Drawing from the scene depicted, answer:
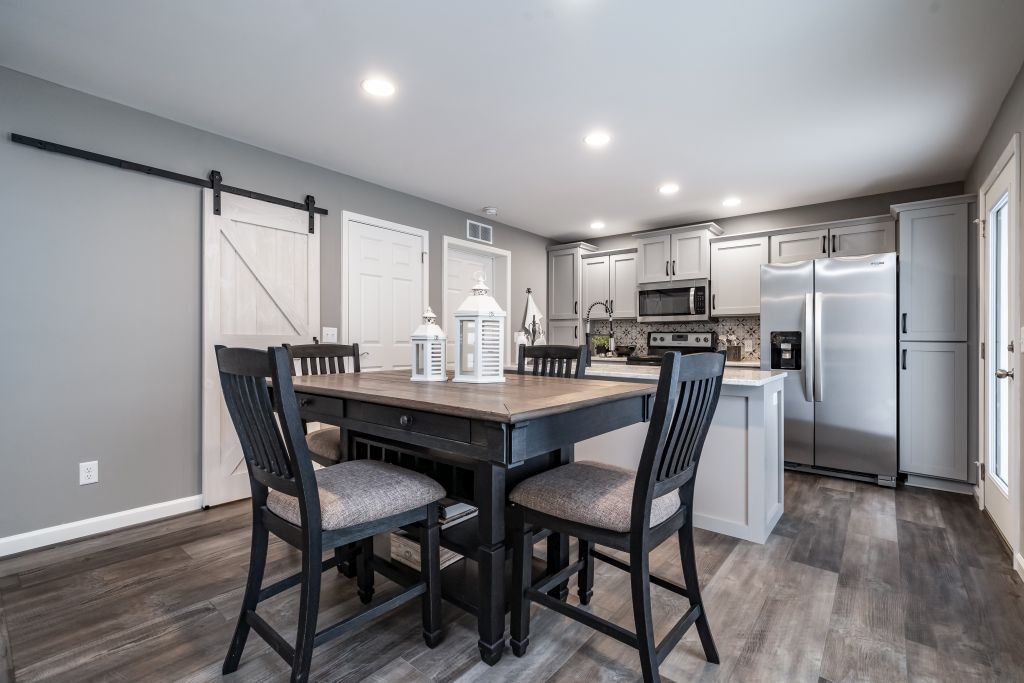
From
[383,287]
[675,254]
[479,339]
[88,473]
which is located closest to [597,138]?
[479,339]

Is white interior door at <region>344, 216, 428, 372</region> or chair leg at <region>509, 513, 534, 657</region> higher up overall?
white interior door at <region>344, 216, 428, 372</region>

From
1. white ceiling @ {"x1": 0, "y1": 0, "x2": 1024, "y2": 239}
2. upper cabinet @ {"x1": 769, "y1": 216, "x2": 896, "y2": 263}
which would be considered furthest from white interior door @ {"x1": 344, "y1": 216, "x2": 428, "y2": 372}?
upper cabinet @ {"x1": 769, "y1": 216, "x2": 896, "y2": 263}

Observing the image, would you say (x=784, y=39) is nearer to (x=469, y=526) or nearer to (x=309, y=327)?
(x=469, y=526)

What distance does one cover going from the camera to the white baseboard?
2330 millimetres

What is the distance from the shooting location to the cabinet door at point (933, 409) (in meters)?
3.38

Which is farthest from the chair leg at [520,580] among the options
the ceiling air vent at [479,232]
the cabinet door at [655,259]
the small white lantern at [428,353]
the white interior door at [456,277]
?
the cabinet door at [655,259]

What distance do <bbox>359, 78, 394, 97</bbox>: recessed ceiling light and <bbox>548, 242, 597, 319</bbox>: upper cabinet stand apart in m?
3.52

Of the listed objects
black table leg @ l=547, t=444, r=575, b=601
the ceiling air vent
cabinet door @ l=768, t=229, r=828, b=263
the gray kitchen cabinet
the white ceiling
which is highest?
the white ceiling

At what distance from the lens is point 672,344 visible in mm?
5270

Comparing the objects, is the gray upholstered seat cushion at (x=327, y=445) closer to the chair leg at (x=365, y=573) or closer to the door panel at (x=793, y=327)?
the chair leg at (x=365, y=573)

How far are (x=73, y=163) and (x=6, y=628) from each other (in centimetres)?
215

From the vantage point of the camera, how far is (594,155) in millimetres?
3340

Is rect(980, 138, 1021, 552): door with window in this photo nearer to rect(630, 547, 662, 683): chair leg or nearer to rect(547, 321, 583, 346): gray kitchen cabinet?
rect(630, 547, 662, 683): chair leg

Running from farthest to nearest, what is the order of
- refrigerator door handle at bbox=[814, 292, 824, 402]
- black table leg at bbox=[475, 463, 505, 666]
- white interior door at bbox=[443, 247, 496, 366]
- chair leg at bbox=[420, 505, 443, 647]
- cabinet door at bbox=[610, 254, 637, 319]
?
1. cabinet door at bbox=[610, 254, 637, 319]
2. white interior door at bbox=[443, 247, 496, 366]
3. refrigerator door handle at bbox=[814, 292, 824, 402]
4. chair leg at bbox=[420, 505, 443, 647]
5. black table leg at bbox=[475, 463, 505, 666]
